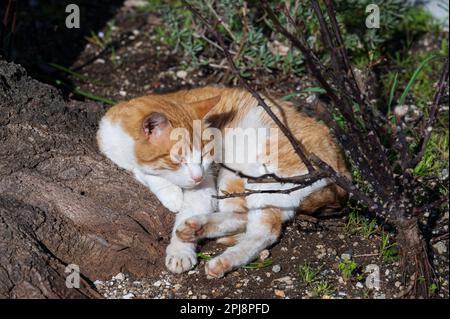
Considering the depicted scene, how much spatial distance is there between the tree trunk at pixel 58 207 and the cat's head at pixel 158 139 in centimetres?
14

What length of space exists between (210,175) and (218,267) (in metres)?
0.60

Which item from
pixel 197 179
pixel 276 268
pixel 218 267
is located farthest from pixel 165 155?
pixel 276 268

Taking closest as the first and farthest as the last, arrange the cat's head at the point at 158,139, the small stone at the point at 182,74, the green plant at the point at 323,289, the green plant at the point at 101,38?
1. the green plant at the point at 323,289
2. the cat's head at the point at 158,139
3. the small stone at the point at 182,74
4. the green plant at the point at 101,38

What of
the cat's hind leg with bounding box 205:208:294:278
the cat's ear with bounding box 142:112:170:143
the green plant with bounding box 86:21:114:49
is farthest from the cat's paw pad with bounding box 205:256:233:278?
the green plant with bounding box 86:21:114:49

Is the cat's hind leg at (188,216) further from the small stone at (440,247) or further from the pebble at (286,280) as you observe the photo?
the small stone at (440,247)

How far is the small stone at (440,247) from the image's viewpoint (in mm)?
3350

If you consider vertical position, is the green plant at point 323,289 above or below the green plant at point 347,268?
below

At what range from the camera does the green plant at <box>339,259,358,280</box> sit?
3.12m

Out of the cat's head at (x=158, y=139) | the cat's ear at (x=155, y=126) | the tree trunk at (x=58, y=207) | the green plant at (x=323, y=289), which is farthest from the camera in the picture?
the cat's head at (x=158, y=139)

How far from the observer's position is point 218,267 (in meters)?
3.12

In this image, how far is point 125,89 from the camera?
15.9 feet

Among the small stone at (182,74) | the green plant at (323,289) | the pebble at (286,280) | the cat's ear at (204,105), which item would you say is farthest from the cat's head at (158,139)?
the small stone at (182,74)

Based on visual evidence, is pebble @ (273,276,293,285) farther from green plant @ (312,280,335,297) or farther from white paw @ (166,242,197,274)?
white paw @ (166,242,197,274)
